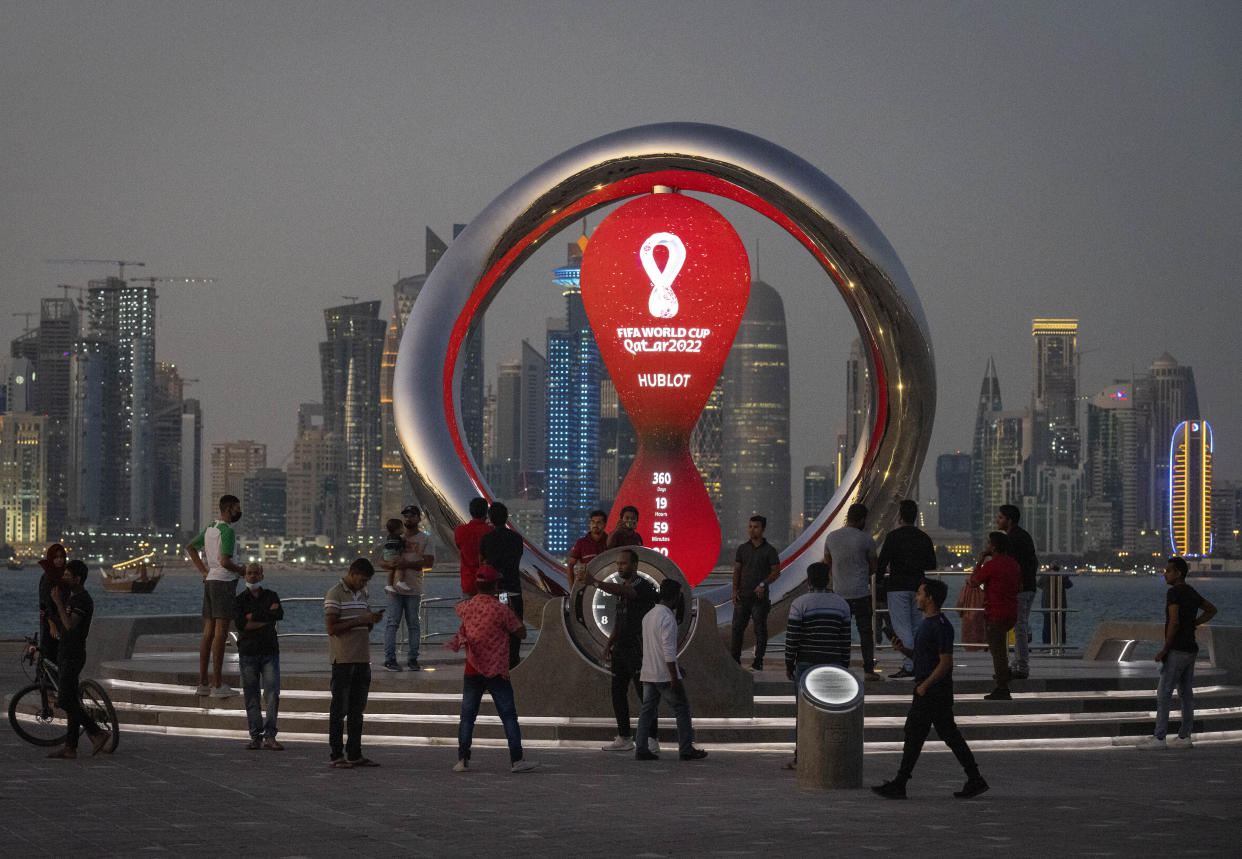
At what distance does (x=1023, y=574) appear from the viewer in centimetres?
1451

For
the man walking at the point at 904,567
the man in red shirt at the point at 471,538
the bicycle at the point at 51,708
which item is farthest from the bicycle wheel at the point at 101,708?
the man walking at the point at 904,567

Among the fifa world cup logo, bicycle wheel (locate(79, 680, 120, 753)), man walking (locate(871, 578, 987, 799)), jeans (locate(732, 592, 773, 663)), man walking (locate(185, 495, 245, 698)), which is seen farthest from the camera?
the fifa world cup logo

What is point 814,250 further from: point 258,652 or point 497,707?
point 497,707

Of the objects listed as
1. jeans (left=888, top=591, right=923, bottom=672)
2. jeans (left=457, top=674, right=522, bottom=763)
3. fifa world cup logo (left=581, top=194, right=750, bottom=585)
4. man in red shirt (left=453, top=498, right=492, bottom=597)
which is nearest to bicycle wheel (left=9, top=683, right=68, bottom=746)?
jeans (left=457, top=674, right=522, bottom=763)

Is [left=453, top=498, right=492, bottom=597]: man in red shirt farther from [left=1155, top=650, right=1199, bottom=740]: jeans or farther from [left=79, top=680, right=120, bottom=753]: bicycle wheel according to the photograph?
[left=1155, top=650, right=1199, bottom=740]: jeans

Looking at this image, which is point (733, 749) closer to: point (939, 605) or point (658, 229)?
point (939, 605)

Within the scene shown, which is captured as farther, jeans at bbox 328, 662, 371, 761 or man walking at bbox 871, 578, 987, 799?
jeans at bbox 328, 662, 371, 761

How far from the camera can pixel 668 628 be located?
40.1ft

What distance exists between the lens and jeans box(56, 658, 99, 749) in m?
12.1

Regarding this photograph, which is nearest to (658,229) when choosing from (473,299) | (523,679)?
(473,299)

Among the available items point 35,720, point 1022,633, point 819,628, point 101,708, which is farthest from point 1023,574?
point 35,720

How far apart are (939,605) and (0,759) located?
247 inches

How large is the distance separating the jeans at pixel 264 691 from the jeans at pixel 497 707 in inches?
70.6

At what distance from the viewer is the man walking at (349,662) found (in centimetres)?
1180
